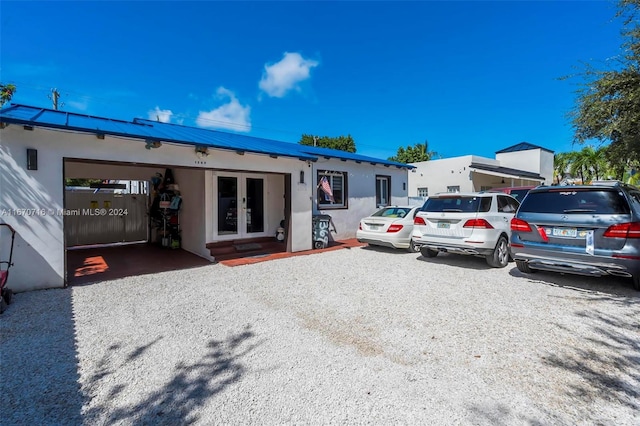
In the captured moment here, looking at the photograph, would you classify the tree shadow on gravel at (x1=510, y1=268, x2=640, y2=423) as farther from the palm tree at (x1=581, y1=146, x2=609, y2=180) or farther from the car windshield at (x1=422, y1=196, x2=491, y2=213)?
the palm tree at (x1=581, y1=146, x2=609, y2=180)

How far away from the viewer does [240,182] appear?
9.97 m

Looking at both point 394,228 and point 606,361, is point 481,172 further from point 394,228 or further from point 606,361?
point 606,361

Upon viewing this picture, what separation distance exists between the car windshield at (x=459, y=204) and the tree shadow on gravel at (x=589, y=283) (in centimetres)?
159

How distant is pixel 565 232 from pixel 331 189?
7.83 meters

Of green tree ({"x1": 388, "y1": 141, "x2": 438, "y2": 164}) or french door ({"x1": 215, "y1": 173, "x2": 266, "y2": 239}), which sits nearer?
french door ({"x1": 215, "y1": 173, "x2": 266, "y2": 239})

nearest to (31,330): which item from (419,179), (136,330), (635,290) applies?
(136,330)

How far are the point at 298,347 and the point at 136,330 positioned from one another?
7.14 feet

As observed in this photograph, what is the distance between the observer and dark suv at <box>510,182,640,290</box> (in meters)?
5.12

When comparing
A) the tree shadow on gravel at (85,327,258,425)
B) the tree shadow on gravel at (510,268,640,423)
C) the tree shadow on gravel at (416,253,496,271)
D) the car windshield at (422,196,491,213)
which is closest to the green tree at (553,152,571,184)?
the tree shadow on gravel at (416,253,496,271)

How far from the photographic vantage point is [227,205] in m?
9.70

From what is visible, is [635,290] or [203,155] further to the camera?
[203,155]

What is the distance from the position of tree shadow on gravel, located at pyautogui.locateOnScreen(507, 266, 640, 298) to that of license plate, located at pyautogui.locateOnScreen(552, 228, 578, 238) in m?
1.01

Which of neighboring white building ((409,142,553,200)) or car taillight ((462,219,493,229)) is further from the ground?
neighboring white building ((409,142,553,200))

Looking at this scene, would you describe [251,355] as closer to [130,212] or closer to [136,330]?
[136,330]
